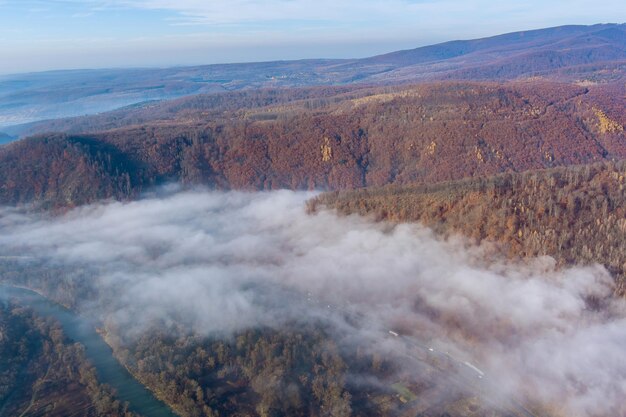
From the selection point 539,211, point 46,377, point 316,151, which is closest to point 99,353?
point 46,377

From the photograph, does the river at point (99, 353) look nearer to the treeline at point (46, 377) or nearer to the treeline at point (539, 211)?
the treeline at point (46, 377)

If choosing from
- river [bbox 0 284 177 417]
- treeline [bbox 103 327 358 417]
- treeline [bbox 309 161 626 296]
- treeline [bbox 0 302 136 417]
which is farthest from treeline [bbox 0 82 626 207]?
treeline [bbox 103 327 358 417]

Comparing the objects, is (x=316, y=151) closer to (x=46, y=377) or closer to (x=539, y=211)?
(x=539, y=211)

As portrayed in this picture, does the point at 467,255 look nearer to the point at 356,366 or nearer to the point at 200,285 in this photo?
the point at 356,366

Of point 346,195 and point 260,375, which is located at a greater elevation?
point 346,195

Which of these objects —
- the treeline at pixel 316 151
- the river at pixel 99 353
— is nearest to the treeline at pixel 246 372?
the river at pixel 99 353

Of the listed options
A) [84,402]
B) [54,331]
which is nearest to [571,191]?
[84,402]
